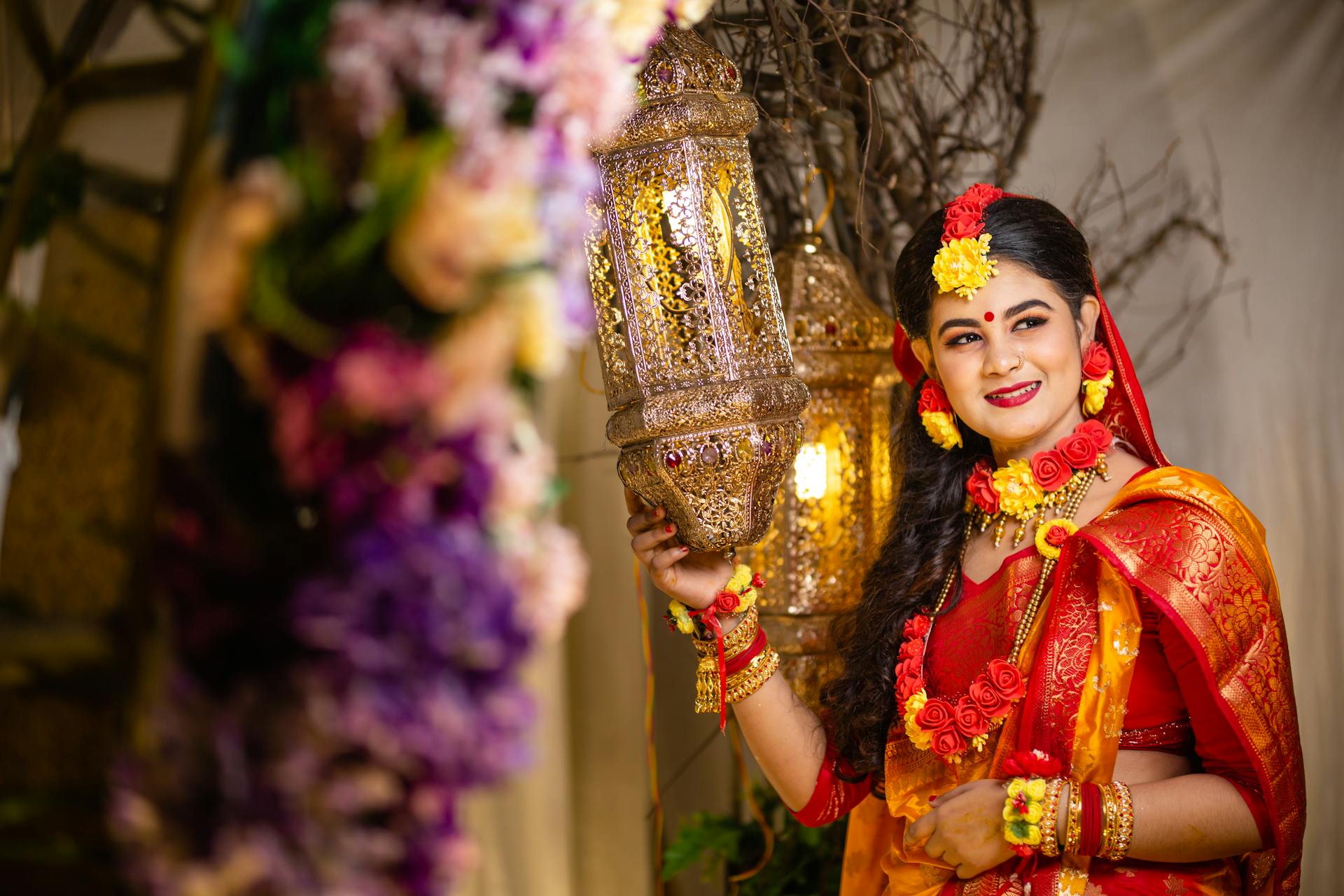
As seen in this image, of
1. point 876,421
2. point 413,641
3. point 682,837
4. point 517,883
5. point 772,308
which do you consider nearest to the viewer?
point 413,641

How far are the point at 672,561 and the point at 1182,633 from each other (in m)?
0.71

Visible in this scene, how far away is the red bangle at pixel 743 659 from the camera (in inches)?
68.8

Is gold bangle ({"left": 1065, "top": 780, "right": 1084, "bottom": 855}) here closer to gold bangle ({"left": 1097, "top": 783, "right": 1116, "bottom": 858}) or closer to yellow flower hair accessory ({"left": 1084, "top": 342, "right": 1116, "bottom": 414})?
gold bangle ({"left": 1097, "top": 783, "right": 1116, "bottom": 858})

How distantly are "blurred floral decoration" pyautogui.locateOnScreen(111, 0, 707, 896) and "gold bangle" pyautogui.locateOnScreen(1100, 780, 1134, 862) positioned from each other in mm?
1118

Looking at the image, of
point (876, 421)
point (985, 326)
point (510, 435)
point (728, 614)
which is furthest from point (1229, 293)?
point (510, 435)

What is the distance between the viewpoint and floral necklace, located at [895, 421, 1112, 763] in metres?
1.63

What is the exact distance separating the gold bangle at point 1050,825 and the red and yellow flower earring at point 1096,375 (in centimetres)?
61

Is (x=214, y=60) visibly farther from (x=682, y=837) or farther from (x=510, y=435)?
(x=682, y=837)

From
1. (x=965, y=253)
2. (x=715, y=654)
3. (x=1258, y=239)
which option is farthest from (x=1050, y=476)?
(x=1258, y=239)

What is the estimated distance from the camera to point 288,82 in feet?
2.20

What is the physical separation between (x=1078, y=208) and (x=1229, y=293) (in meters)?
0.46

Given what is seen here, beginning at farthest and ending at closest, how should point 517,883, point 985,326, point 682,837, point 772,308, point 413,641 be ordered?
point 682,837
point 517,883
point 985,326
point 772,308
point 413,641

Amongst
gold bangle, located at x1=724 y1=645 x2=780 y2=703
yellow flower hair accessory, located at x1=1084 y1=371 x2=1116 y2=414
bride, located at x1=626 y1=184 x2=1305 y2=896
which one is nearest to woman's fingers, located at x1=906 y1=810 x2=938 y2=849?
bride, located at x1=626 y1=184 x2=1305 y2=896

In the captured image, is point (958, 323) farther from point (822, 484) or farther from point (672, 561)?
point (672, 561)
